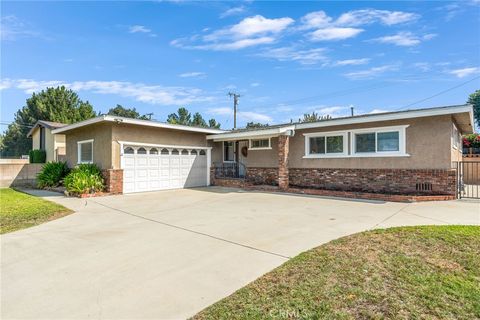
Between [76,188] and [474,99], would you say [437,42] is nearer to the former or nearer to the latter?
[76,188]

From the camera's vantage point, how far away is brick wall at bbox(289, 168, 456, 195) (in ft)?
33.0

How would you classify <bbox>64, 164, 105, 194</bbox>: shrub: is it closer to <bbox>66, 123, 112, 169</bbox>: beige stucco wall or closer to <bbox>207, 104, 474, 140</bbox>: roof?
<bbox>66, 123, 112, 169</bbox>: beige stucco wall

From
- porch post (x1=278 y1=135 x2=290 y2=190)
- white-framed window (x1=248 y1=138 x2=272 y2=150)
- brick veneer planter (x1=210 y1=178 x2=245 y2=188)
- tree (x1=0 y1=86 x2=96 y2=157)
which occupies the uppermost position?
tree (x1=0 y1=86 x2=96 y2=157)

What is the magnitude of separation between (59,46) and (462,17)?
18.7 m

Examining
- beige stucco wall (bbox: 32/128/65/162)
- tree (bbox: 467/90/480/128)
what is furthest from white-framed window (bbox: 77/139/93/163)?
tree (bbox: 467/90/480/128)

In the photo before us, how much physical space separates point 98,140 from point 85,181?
2461mm

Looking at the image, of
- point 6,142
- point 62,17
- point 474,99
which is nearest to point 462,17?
point 62,17

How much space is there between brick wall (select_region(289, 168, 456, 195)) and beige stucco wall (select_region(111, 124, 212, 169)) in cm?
590

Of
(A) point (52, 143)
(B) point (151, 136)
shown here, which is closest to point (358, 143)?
(B) point (151, 136)

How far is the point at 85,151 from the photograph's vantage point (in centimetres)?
1505

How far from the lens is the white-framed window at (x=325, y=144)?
496 inches

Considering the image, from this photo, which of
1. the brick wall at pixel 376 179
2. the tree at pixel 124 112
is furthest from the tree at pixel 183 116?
the brick wall at pixel 376 179

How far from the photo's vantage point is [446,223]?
6.16m

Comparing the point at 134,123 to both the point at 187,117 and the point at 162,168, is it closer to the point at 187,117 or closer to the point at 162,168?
the point at 162,168
